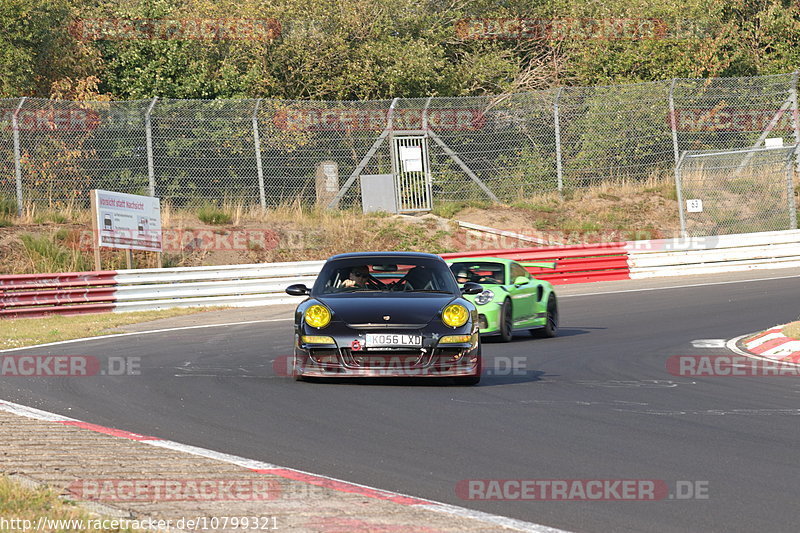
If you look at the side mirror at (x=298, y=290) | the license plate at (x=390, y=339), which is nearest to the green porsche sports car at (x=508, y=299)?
the side mirror at (x=298, y=290)

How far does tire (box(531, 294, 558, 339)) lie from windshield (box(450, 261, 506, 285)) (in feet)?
2.74

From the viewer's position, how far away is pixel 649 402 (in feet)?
31.8

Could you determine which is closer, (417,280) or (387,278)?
(417,280)

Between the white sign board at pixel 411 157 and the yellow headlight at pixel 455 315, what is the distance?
18184mm

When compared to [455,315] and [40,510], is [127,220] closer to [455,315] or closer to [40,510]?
[455,315]

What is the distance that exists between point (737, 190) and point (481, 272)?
1379cm

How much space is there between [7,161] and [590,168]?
45.0 ft

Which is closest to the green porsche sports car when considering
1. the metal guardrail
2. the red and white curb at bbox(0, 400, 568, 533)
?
the red and white curb at bbox(0, 400, 568, 533)

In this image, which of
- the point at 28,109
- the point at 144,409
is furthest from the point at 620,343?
the point at 28,109

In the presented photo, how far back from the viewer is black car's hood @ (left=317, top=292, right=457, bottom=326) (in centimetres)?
1033

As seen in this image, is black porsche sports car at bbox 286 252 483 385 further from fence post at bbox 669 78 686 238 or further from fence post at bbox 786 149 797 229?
fence post at bbox 786 149 797 229

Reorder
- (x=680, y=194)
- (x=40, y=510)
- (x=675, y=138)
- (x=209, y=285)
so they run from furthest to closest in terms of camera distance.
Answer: (x=675, y=138)
(x=680, y=194)
(x=209, y=285)
(x=40, y=510)

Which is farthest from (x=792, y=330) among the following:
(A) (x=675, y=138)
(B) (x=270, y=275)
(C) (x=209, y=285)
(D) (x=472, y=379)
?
(A) (x=675, y=138)

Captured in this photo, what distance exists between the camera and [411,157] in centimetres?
2862
